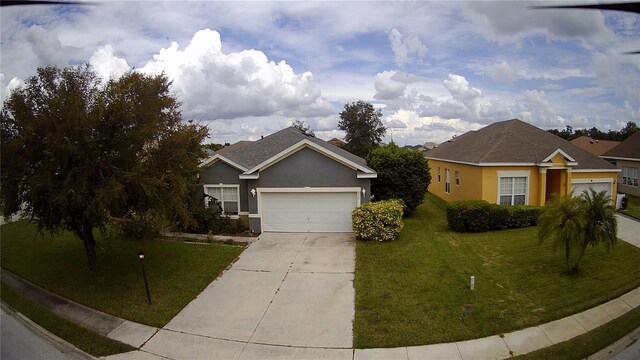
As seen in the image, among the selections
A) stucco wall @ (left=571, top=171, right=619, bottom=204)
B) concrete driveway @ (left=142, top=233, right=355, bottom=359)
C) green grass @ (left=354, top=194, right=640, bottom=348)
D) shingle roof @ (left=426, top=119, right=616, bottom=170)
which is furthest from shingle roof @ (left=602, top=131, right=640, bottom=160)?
concrete driveway @ (left=142, top=233, right=355, bottom=359)

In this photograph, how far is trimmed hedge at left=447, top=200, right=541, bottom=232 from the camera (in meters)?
16.9

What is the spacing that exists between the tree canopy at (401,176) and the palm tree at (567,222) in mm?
9448

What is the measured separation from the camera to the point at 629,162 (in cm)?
2761

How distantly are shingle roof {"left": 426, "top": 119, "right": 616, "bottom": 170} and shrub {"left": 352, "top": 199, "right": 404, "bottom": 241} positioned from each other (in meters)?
7.01

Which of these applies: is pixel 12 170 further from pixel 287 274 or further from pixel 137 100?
pixel 287 274

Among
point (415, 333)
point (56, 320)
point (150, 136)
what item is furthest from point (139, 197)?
point (415, 333)

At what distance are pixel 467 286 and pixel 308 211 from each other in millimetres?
8418

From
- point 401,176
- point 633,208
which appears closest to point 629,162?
point 633,208

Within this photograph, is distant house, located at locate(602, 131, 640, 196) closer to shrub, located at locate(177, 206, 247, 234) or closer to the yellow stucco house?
the yellow stucco house

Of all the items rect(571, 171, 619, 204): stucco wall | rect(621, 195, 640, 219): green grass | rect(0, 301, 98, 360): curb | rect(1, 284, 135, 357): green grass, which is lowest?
rect(0, 301, 98, 360): curb

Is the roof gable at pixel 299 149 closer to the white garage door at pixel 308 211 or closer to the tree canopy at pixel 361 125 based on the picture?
the white garage door at pixel 308 211

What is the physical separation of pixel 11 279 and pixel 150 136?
7168 mm

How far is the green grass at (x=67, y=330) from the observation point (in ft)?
26.1

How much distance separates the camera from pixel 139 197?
10531 millimetres
